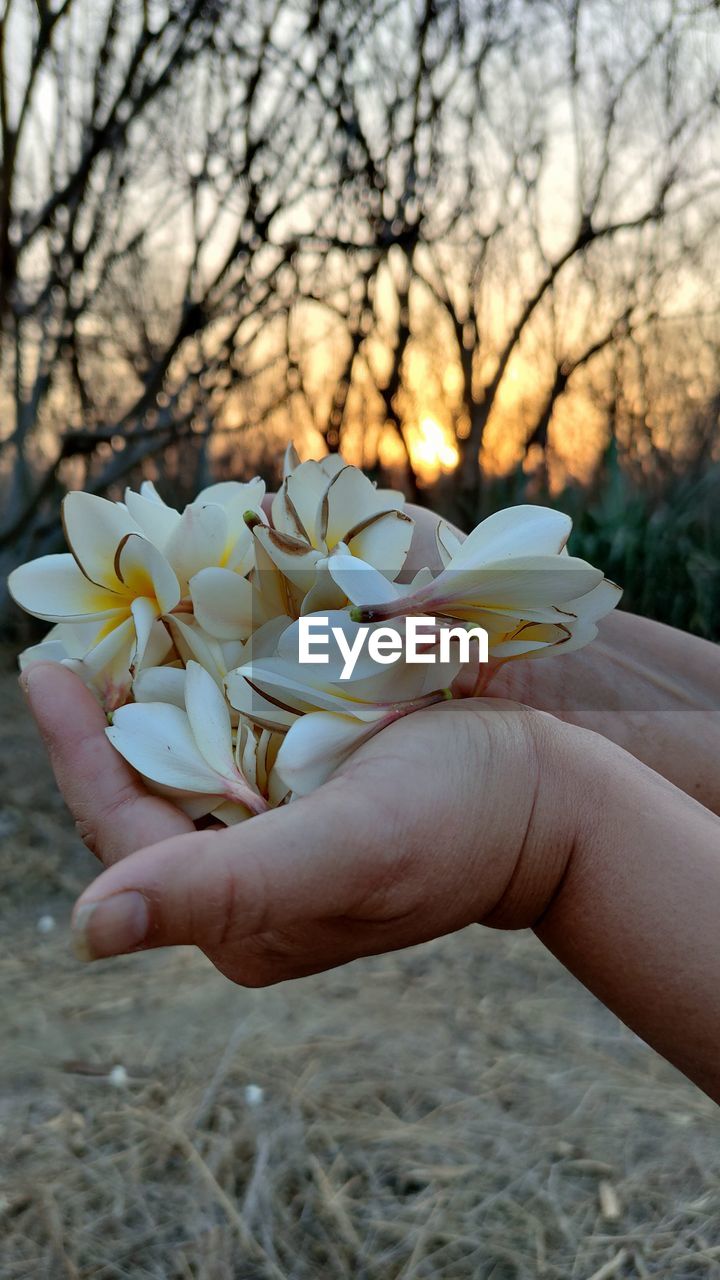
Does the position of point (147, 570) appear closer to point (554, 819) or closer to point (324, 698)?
point (324, 698)

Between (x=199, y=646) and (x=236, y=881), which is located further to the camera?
(x=199, y=646)

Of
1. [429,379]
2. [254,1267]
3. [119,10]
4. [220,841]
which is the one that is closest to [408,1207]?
[254,1267]

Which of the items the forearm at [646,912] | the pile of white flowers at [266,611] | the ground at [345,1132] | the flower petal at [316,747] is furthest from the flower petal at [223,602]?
the ground at [345,1132]

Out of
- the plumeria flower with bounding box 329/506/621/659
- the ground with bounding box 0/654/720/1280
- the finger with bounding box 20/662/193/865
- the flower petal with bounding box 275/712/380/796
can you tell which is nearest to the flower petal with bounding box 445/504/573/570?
the plumeria flower with bounding box 329/506/621/659

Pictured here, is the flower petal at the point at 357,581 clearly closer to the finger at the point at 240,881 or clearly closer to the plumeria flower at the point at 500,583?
the plumeria flower at the point at 500,583

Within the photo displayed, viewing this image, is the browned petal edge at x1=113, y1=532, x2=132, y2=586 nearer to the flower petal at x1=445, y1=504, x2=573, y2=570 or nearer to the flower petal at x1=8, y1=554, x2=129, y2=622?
the flower petal at x1=8, y1=554, x2=129, y2=622

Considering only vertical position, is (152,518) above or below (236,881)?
above
